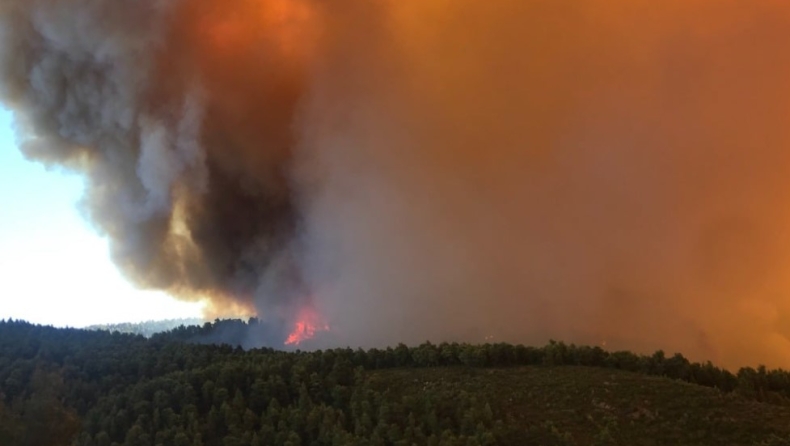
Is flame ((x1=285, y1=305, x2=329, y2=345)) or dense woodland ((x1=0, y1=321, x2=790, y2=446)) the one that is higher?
flame ((x1=285, y1=305, x2=329, y2=345))

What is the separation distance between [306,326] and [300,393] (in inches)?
792

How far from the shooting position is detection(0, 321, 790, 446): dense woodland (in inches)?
1176

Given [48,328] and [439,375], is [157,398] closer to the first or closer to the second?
[439,375]

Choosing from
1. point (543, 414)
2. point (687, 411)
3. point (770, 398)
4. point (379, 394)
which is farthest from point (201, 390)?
point (770, 398)

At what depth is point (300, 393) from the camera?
33625 mm

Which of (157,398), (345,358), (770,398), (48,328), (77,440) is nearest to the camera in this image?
(77,440)

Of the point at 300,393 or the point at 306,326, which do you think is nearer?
the point at 300,393

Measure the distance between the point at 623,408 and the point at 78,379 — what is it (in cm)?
2637

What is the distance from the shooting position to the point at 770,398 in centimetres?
3547

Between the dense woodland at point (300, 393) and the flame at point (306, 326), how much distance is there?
8.78m

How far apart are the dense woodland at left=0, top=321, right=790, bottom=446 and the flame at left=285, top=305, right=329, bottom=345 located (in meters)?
8.78

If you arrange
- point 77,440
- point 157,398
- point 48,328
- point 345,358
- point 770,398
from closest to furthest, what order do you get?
point 77,440 → point 157,398 → point 770,398 → point 345,358 → point 48,328

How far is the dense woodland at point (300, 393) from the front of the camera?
29.9 meters

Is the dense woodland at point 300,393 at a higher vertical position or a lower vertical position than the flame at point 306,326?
lower
